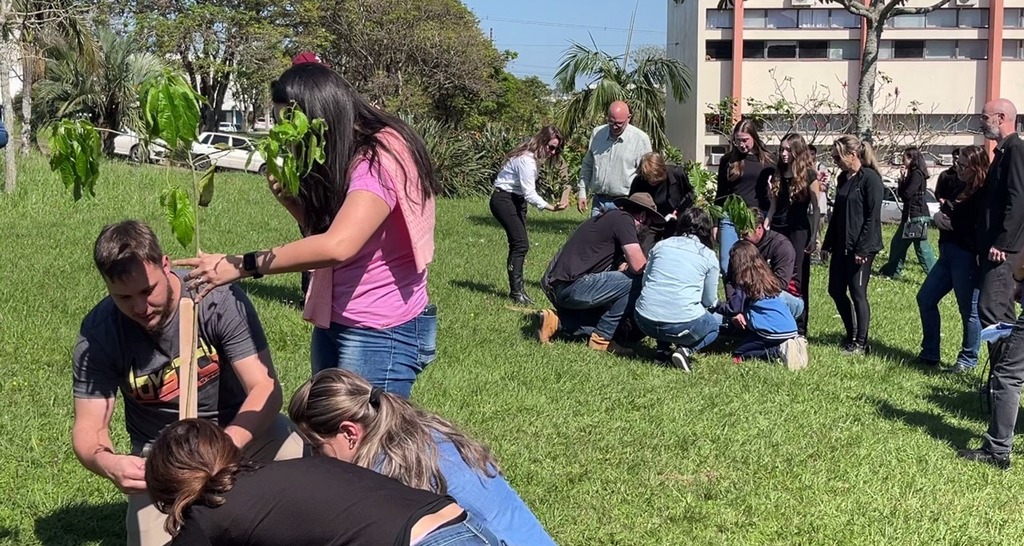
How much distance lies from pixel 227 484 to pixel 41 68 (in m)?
22.5

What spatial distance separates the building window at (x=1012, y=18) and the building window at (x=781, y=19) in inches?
377

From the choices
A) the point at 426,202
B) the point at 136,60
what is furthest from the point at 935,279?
the point at 136,60

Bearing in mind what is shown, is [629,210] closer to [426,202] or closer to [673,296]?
[673,296]

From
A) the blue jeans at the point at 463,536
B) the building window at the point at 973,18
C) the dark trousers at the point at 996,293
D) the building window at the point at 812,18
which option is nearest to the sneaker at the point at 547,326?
the dark trousers at the point at 996,293

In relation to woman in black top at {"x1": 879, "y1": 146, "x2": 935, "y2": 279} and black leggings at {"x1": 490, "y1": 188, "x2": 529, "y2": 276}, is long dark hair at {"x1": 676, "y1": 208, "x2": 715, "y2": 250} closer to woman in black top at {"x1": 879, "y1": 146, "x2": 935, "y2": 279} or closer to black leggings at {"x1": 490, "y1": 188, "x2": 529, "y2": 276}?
black leggings at {"x1": 490, "y1": 188, "x2": 529, "y2": 276}

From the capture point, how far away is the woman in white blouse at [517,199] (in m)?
9.70

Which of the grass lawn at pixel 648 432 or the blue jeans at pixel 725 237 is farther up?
the blue jeans at pixel 725 237

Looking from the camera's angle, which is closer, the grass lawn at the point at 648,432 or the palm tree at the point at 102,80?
the grass lawn at the point at 648,432

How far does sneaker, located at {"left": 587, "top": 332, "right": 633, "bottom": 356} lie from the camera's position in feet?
25.2

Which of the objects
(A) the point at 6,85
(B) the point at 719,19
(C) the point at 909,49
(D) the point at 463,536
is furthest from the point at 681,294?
(C) the point at 909,49

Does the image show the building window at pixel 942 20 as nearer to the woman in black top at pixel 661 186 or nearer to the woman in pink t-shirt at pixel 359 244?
the woman in black top at pixel 661 186

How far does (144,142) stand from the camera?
2678 mm

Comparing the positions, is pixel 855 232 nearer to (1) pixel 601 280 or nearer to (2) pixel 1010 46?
(1) pixel 601 280

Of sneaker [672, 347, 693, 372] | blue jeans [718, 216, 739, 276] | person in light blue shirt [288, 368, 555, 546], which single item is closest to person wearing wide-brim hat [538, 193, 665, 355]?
sneaker [672, 347, 693, 372]
